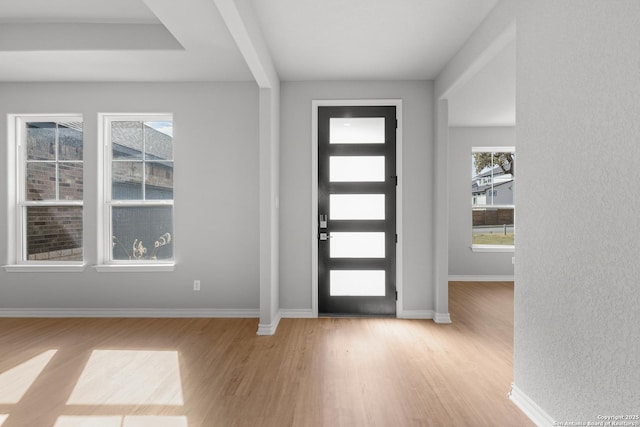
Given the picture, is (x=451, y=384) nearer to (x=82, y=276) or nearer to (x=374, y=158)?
(x=374, y=158)

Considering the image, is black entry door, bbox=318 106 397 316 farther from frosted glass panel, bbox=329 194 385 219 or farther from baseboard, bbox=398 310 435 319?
baseboard, bbox=398 310 435 319

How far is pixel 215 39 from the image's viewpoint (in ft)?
9.97

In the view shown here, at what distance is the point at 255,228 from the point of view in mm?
4012

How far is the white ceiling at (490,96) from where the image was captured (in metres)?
3.60

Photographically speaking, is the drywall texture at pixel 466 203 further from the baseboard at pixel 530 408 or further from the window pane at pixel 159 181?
the window pane at pixel 159 181

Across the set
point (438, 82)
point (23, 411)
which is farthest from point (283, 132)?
point (23, 411)

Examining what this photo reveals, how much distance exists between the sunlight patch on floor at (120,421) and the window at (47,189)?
8.51 ft

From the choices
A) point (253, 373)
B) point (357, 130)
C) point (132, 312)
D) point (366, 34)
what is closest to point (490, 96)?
point (357, 130)

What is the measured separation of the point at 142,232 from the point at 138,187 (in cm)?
55

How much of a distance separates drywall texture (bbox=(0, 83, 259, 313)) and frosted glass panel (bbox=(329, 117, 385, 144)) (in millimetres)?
945

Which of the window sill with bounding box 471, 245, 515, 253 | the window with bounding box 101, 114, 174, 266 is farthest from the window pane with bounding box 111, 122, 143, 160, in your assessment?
the window sill with bounding box 471, 245, 515, 253

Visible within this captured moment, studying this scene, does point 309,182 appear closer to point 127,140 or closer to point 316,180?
point 316,180

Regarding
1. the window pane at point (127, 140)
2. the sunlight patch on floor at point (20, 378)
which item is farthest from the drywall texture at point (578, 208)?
the window pane at point (127, 140)

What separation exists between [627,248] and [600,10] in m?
1.08
